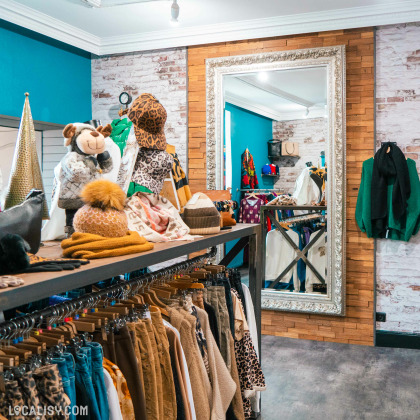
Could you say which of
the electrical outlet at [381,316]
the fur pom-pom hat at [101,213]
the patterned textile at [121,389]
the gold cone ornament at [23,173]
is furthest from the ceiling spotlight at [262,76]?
the patterned textile at [121,389]

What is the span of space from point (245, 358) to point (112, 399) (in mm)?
1136

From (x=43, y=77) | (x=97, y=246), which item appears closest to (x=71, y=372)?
(x=97, y=246)

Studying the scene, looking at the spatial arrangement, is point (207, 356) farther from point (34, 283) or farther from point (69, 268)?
point (34, 283)

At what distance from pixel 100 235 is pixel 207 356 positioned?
0.73 meters

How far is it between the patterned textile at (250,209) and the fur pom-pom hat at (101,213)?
3022mm

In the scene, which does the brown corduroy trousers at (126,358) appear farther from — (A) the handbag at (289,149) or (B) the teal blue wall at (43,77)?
(A) the handbag at (289,149)

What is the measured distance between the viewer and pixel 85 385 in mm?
1339

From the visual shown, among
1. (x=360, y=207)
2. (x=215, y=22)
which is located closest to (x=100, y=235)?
(x=360, y=207)

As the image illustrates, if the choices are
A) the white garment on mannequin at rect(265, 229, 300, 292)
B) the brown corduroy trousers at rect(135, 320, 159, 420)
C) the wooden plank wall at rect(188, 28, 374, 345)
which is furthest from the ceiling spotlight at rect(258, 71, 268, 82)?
the brown corduroy trousers at rect(135, 320, 159, 420)

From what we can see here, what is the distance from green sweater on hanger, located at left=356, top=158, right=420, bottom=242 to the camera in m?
3.97

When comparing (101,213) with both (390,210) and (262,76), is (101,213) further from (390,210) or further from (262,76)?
(262,76)

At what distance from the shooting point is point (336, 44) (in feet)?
13.7

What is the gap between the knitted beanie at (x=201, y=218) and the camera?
7.45 ft

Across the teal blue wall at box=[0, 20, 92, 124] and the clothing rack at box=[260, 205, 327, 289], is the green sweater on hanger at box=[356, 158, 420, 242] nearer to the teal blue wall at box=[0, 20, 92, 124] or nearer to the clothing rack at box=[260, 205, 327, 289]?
the clothing rack at box=[260, 205, 327, 289]
